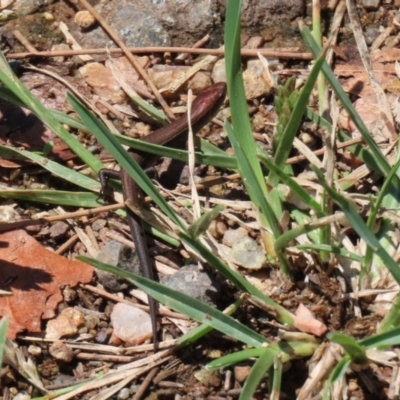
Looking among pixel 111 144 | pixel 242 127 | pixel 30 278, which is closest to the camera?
pixel 111 144

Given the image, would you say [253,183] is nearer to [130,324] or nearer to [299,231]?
[299,231]

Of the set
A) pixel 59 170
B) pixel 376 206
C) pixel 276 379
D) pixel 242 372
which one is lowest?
pixel 242 372

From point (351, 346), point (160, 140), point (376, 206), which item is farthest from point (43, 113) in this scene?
point (351, 346)

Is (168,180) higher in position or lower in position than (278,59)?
lower

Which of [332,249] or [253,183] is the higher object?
[253,183]

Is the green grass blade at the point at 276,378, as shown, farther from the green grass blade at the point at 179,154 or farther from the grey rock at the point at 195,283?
the green grass blade at the point at 179,154

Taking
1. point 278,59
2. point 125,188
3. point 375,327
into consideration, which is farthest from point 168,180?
point 375,327

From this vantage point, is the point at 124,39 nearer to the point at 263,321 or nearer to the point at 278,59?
the point at 278,59

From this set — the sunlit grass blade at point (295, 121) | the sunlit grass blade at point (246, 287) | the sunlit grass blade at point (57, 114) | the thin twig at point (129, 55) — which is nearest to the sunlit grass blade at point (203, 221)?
the sunlit grass blade at point (246, 287)

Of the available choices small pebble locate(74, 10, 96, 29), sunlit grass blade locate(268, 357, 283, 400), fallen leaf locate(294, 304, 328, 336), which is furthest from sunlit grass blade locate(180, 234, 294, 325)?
small pebble locate(74, 10, 96, 29)
